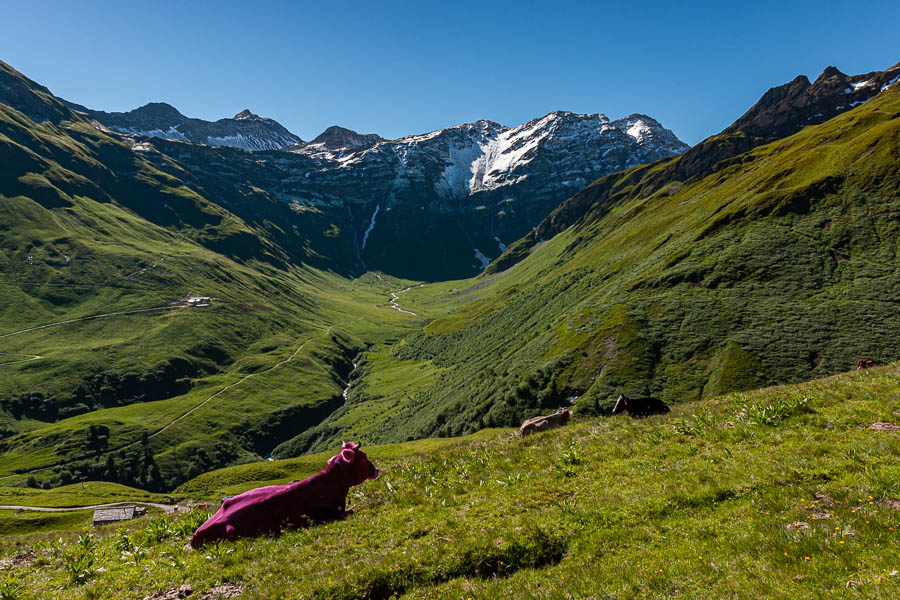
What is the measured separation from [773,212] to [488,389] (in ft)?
248

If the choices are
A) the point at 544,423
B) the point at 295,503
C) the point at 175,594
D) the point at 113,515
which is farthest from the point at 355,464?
the point at 113,515

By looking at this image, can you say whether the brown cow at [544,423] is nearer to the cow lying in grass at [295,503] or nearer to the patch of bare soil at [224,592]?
the cow lying in grass at [295,503]

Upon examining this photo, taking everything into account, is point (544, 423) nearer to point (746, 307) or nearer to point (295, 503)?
point (295, 503)

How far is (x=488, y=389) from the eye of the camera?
98938 mm

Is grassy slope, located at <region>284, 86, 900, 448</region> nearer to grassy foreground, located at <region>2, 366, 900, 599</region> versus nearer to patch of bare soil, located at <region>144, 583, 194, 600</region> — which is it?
grassy foreground, located at <region>2, 366, 900, 599</region>

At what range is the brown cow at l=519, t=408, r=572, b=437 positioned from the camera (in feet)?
85.9

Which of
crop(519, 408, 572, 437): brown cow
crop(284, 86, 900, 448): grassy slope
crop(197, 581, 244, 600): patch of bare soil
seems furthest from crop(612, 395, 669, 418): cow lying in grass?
crop(284, 86, 900, 448): grassy slope

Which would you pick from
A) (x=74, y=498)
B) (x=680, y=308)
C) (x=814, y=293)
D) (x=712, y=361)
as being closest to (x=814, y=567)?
(x=712, y=361)

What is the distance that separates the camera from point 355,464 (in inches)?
550

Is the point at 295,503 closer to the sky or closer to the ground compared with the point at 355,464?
closer to the ground

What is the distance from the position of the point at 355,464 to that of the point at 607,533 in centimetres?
788

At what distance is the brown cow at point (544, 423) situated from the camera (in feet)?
85.9

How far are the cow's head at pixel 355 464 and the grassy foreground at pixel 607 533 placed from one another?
133 centimetres

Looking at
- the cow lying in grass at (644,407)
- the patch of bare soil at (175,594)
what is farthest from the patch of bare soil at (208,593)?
the cow lying in grass at (644,407)
